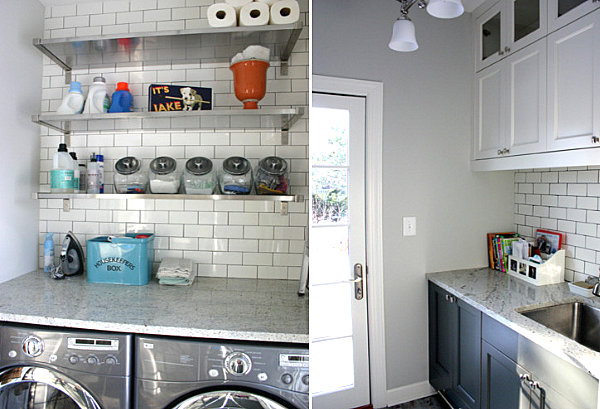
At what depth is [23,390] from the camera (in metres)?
1.30

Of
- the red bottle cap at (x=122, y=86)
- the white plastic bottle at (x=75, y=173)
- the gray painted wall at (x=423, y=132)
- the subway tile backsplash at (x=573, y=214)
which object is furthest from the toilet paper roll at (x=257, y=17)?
the subway tile backsplash at (x=573, y=214)

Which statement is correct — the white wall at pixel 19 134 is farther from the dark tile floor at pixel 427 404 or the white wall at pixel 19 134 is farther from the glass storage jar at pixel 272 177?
the dark tile floor at pixel 427 404

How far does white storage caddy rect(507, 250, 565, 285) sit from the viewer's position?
707 mm

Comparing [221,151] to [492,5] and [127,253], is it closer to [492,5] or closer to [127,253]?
[127,253]

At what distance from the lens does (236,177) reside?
147cm

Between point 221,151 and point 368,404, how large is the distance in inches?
49.2

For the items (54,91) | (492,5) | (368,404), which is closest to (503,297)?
(368,404)

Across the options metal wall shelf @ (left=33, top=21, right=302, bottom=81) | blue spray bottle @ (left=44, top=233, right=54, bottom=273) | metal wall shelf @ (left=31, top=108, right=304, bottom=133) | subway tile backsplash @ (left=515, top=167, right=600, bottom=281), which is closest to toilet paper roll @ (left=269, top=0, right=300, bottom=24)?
metal wall shelf @ (left=33, top=21, right=302, bottom=81)

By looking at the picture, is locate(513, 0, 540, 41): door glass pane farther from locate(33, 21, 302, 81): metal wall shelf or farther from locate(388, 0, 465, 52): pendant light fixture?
locate(33, 21, 302, 81): metal wall shelf

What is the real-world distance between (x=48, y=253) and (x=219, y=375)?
112 cm

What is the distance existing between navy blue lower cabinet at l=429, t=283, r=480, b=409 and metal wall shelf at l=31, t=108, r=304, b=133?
3.02 feet

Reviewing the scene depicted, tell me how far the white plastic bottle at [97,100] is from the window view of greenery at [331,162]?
137 centimetres

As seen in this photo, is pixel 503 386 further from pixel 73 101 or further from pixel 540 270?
pixel 73 101

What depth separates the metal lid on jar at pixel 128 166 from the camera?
60.6 inches
